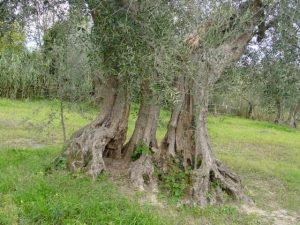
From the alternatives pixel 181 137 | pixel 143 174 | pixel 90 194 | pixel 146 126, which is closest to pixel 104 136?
pixel 146 126

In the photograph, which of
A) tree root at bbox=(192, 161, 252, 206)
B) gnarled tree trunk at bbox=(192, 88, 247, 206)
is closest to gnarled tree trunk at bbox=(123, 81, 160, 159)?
gnarled tree trunk at bbox=(192, 88, 247, 206)

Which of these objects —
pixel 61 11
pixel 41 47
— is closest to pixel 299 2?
pixel 61 11

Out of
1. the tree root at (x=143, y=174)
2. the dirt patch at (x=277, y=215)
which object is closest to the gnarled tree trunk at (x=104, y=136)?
the tree root at (x=143, y=174)

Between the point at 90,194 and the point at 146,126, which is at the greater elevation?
the point at 146,126

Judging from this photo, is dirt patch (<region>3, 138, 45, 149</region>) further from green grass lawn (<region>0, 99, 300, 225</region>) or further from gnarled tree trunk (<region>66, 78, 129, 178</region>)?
gnarled tree trunk (<region>66, 78, 129, 178</region>)

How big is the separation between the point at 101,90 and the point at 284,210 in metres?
3.86

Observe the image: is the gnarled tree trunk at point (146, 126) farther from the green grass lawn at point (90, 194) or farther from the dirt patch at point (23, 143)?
the dirt patch at point (23, 143)

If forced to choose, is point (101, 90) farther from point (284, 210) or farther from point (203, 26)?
point (284, 210)

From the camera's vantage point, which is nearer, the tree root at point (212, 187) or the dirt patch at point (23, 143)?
the tree root at point (212, 187)

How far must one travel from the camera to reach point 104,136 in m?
7.55

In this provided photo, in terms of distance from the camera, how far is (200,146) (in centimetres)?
717

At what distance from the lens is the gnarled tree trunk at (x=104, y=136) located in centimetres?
715

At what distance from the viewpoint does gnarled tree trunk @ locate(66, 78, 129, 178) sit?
7.15m

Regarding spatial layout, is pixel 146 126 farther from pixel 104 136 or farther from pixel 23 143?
pixel 23 143
